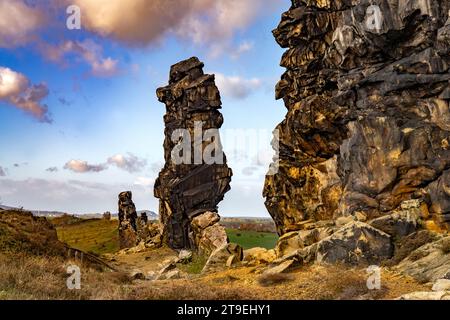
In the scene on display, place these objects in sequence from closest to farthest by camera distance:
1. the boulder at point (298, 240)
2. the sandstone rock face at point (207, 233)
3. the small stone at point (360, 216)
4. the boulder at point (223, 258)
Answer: the small stone at point (360, 216) → the boulder at point (298, 240) → the boulder at point (223, 258) → the sandstone rock face at point (207, 233)

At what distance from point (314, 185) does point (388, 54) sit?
1731 centimetres

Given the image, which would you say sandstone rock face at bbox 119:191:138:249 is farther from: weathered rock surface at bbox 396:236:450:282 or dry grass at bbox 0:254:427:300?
weathered rock surface at bbox 396:236:450:282

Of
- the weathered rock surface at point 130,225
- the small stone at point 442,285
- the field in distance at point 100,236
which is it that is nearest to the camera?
the small stone at point 442,285

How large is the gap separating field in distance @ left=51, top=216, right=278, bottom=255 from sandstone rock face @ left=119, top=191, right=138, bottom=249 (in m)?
5.95

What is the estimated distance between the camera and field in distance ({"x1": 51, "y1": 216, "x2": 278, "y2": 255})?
82500 millimetres

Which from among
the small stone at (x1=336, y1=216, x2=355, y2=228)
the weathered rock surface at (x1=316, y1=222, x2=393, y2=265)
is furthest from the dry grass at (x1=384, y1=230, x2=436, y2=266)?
the small stone at (x1=336, y1=216, x2=355, y2=228)

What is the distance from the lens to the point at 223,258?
32.9m

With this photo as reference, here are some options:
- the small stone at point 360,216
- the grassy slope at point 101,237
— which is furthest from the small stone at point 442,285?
the grassy slope at point 101,237

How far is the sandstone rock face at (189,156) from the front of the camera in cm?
6462

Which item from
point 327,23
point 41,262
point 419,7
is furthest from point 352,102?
point 41,262

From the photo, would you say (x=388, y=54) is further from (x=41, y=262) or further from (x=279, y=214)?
(x=41, y=262)

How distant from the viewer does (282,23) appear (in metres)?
52.7

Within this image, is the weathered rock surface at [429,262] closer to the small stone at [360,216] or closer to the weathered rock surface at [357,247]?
the weathered rock surface at [357,247]

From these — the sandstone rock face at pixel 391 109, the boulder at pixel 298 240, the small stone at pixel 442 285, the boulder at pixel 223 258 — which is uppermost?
the sandstone rock face at pixel 391 109
